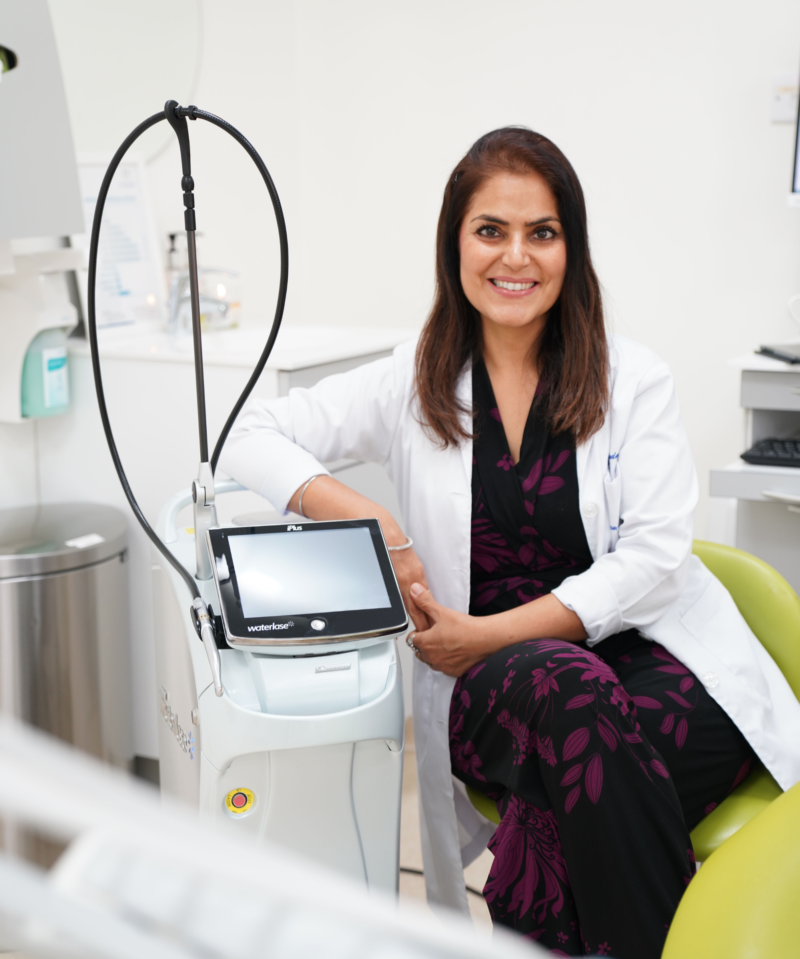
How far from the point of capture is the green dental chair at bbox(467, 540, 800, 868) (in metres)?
1.21

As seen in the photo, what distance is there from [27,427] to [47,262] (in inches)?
14.0

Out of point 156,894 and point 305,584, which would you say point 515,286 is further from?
point 156,894

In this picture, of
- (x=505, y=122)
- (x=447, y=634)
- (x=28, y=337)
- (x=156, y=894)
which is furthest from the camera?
(x=505, y=122)

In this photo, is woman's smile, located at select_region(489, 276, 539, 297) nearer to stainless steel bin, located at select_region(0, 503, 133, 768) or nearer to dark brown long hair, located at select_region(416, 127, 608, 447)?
dark brown long hair, located at select_region(416, 127, 608, 447)

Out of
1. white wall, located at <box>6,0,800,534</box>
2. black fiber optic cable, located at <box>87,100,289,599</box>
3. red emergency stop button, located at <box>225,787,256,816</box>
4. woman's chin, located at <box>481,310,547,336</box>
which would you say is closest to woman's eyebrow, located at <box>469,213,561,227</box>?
woman's chin, located at <box>481,310,547,336</box>

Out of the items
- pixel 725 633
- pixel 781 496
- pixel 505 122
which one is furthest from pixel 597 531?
pixel 505 122

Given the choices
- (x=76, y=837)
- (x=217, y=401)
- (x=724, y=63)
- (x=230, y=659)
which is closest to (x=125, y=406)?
(x=217, y=401)

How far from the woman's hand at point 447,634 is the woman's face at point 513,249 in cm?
41

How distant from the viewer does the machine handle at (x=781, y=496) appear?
1.97m

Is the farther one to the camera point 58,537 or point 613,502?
point 58,537

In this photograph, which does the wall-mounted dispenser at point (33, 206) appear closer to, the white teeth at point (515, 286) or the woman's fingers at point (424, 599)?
the white teeth at point (515, 286)

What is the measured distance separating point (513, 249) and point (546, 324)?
0.15 m

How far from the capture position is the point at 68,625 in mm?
1836

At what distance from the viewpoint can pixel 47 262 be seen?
6.44 feet
